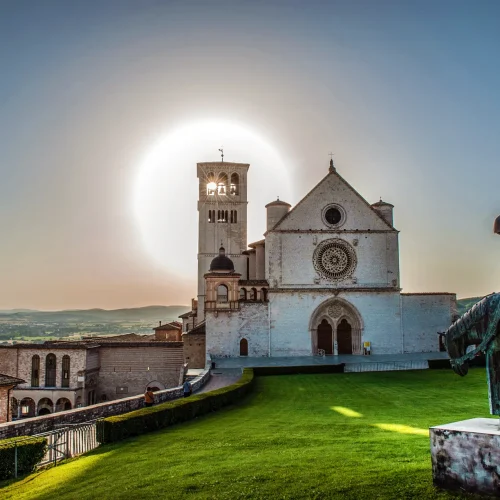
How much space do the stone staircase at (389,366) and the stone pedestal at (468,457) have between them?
28.7 m

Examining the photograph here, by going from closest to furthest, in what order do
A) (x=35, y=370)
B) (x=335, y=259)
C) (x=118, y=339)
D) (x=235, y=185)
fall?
(x=35, y=370) → (x=335, y=259) → (x=235, y=185) → (x=118, y=339)

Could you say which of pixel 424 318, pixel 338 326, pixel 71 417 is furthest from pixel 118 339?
pixel 71 417

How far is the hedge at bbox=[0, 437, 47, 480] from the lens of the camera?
11945 mm

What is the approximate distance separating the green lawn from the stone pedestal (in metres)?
0.29

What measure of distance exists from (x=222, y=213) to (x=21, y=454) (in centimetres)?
4560

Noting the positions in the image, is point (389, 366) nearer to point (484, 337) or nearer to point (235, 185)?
point (235, 185)

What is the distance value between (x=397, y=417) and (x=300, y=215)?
29318mm

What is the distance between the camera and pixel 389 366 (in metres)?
35.3

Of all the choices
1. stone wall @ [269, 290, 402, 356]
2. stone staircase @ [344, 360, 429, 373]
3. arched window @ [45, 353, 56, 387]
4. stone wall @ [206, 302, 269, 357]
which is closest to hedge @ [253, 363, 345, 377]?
stone staircase @ [344, 360, 429, 373]

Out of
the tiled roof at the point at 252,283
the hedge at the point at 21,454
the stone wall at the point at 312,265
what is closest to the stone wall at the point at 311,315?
the stone wall at the point at 312,265

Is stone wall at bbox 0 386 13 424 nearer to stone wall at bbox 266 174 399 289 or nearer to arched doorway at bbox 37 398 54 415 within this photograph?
arched doorway at bbox 37 398 54 415

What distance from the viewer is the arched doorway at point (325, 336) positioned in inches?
1741

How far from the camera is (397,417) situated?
631 inches

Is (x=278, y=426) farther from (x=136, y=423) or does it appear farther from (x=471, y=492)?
(x=471, y=492)
